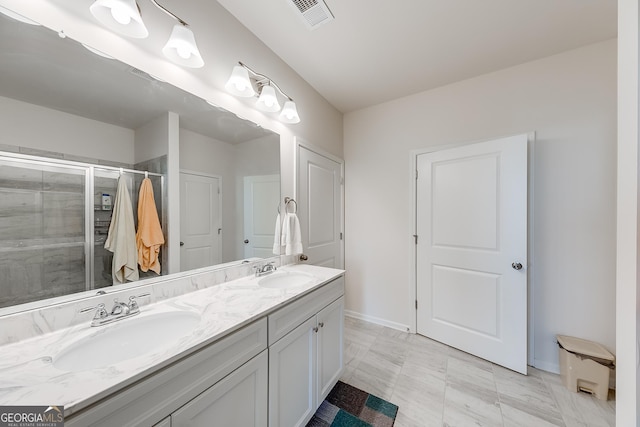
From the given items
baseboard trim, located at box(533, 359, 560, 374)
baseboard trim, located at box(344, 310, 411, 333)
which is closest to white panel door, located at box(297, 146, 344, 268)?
baseboard trim, located at box(344, 310, 411, 333)

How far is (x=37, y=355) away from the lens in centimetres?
65

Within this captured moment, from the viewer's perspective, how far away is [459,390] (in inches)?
62.4

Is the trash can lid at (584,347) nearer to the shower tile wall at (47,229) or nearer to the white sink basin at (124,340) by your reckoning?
the white sink basin at (124,340)

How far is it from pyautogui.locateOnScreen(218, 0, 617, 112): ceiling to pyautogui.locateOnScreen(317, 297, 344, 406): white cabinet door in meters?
1.96

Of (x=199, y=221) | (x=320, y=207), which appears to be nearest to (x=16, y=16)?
(x=199, y=221)

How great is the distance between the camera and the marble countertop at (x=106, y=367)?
0.49 m

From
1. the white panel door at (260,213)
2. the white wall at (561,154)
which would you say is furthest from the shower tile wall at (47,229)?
the white wall at (561,154)

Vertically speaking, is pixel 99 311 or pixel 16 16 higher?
Result: pixel 16 16

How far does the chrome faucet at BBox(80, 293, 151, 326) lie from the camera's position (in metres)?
0.84

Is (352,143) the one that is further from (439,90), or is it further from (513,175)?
(513,175)

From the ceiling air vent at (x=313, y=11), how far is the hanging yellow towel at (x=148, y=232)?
4.56 feet

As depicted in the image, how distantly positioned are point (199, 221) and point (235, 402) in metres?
0.91

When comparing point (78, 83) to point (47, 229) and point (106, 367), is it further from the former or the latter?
point (106, 367)

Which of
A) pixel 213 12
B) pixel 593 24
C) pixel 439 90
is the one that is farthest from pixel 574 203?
pixel 213 12
